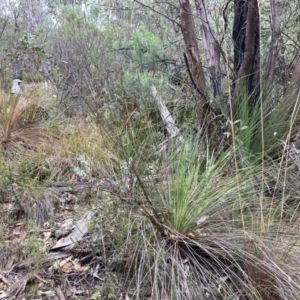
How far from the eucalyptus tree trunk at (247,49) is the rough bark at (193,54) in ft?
0.75

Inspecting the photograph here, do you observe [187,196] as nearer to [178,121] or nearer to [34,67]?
[178,121]

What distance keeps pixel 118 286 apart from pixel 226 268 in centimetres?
48

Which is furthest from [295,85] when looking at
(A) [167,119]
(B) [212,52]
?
(A) [167,119]

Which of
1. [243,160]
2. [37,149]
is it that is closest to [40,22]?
[37,149]

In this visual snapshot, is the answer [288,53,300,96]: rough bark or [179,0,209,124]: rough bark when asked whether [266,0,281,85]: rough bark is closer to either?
[288,53,300,96]: rough bark

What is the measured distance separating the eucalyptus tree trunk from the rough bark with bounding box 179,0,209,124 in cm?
23

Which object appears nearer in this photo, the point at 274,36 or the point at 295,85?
the point at 295,85

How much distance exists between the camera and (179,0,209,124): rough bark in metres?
2.45

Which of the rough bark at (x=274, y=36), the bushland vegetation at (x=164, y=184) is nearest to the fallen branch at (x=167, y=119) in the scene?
the bushland vegetation at (x=164, y=184)

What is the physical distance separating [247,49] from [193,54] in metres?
0.38

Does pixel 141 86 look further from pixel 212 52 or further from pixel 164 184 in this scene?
pixel 164 184

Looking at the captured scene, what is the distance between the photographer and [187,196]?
1.73m

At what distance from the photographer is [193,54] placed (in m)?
Answer: 2.58

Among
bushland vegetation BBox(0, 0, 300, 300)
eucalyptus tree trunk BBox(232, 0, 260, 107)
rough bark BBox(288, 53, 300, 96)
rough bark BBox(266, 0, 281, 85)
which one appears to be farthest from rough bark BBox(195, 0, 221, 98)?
rough bark BBox(288, 53, 300, 96)
